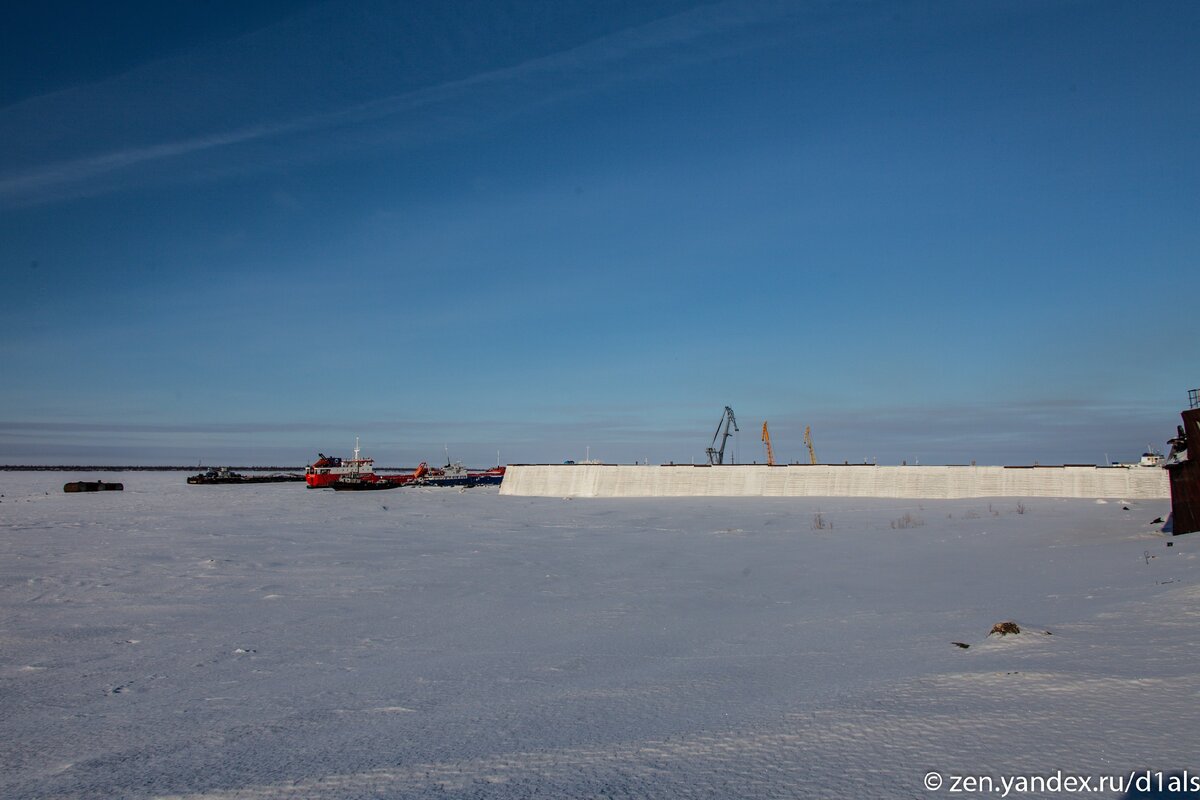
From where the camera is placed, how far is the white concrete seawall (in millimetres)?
42031

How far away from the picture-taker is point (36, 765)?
446cm

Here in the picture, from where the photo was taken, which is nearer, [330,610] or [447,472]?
[330,610]

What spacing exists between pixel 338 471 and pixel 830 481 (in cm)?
5510

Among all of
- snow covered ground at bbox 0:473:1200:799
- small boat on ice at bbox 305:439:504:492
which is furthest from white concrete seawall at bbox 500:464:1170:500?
snow covered ground at bbox 0:473:1200:799

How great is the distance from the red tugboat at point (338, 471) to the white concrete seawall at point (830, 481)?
20277 millimetres

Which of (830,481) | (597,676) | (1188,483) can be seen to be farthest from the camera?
(830,481)

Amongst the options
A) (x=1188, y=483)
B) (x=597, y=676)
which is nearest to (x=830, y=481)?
(x=1188, y=483)

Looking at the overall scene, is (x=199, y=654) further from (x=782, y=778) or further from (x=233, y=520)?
(x=233, y=520)

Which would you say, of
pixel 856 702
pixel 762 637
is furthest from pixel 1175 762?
pixel 762 637

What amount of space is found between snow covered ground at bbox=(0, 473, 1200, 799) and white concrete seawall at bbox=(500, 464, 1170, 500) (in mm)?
33492

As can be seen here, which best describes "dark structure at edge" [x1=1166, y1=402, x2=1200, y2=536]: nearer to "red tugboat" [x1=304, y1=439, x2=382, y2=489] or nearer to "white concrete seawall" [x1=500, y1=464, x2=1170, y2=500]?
"white concrete seawall" [x1=500, y1=464, x2=1170, y2=500]

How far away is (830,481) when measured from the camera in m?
50.9

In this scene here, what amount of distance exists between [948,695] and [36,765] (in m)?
5.81

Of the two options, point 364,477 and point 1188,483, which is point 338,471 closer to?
point 364,477
